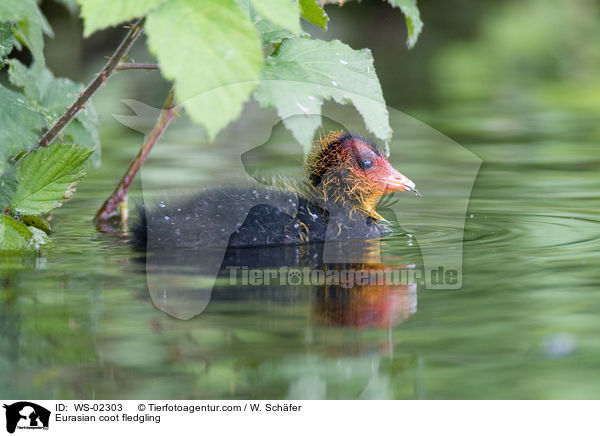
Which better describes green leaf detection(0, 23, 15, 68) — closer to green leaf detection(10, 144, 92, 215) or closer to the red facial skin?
green leaf detection(10, 144, 92, 215)

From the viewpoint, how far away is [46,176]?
10.9 feet

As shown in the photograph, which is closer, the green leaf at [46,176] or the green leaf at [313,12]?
the green leaf at [313,12]

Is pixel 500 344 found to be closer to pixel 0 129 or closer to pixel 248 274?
pixel 248 274

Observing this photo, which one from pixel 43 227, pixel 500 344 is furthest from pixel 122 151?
pixel 500 344

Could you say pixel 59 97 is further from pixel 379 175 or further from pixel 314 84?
pixel 379 175

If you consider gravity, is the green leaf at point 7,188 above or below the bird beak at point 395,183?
below

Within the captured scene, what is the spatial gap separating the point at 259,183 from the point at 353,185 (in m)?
0.51

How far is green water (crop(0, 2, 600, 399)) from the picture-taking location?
226 centimetres

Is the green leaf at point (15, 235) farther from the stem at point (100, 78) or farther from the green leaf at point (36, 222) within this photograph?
the green leaf at point (36, 222)

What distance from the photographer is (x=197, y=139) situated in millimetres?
6168

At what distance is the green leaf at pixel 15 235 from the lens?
3.42 metres
